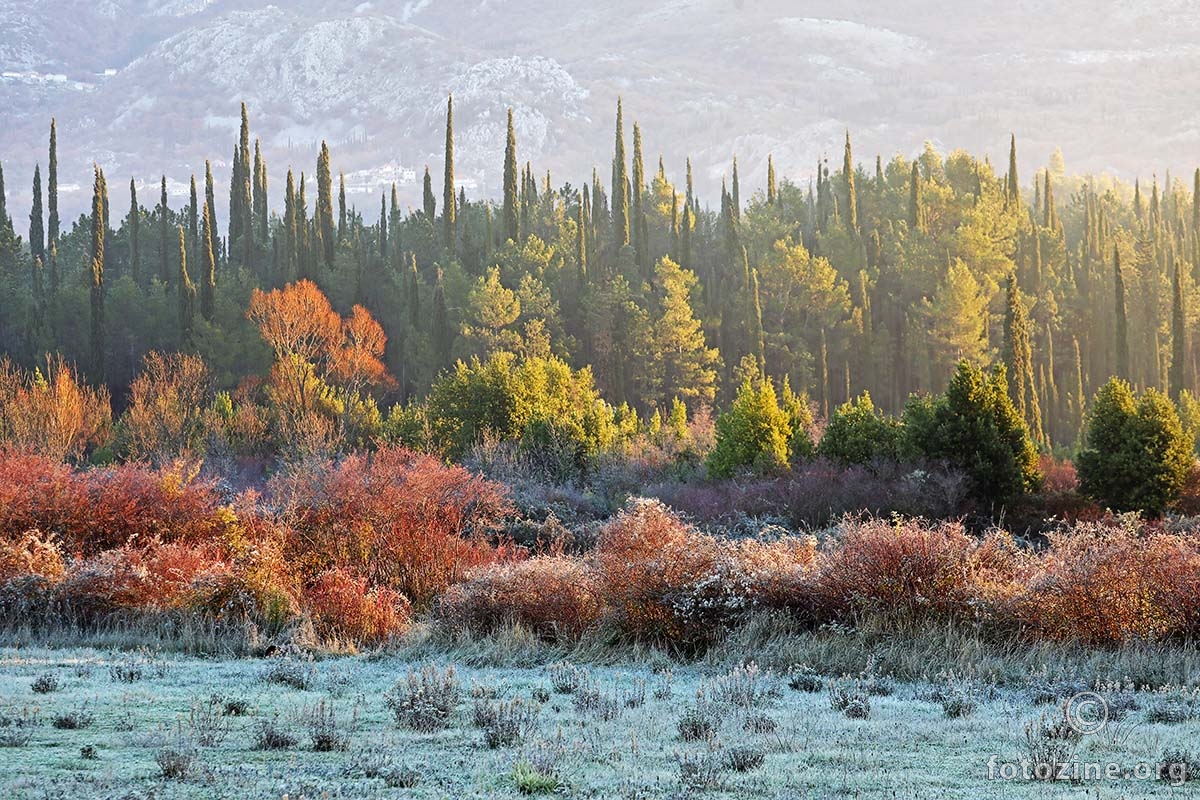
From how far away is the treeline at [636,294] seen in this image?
4975 cm

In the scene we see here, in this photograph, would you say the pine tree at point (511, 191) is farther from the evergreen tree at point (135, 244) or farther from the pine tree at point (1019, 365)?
the pine tree at point (1019, 365)

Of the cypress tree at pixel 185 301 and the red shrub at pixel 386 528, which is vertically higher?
the cypress tree at pixel 185 301

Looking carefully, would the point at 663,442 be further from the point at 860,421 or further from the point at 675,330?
the point at 675,330

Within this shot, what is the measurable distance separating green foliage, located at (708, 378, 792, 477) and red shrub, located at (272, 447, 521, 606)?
1311cm

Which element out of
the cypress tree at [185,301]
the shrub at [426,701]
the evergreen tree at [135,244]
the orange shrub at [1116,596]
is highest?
the evergreen tree at [135,244]

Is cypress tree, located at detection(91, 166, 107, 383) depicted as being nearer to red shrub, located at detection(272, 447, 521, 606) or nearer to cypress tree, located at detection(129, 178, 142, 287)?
cypress tree, located at detection(129, 178, 142, 287)

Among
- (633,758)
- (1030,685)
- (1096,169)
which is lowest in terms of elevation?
(1030,685)

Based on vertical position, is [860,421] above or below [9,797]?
below

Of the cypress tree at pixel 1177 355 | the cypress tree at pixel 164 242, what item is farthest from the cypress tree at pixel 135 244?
the cypress tree at pixel 1177 355

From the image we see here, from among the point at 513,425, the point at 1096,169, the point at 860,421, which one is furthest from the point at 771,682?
the point at 1096,169

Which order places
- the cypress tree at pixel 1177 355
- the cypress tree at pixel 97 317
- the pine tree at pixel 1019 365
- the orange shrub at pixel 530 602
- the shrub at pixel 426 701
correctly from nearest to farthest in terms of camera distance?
the shrub at pixel 426 701, the orange shrub at pixel 530 602, the pine tree at pixel 1019 365, the cypress tree at pixel 1177 355, the cypress tree at pixel 97 317

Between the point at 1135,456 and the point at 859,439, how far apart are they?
6.37m

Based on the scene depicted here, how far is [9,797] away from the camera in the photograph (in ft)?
17.1

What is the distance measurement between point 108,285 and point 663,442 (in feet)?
106
